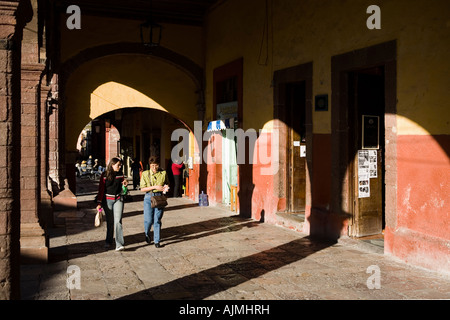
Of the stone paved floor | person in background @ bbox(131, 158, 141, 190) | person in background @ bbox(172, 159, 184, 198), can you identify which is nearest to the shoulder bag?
the stone paved floor

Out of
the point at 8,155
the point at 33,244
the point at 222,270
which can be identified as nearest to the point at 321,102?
the point at 222,270

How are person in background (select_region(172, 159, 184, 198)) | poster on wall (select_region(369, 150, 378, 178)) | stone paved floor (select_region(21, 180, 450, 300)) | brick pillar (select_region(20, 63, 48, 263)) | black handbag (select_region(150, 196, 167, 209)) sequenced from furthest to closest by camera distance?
person in background (select_region(172, 159, 184, 198)), poster on wall (select_region(369, 150, 378, 178)), black handbag (select_region(150, 196, 167, 209)), brick pillar (select_region(20, 63, 48, 263)), stone paved floor (select_region(21, 180, 450, 300))

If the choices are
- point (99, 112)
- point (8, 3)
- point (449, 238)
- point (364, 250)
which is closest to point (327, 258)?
point (364, 250)

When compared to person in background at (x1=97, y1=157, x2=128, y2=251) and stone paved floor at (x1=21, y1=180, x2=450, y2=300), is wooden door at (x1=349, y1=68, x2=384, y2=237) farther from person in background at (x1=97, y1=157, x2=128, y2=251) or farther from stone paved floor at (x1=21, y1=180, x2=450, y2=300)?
person in background at (x1=97, y1=157, x2=128, y2=251)

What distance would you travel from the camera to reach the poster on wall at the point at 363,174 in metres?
8.39

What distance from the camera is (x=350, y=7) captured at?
814 centimetres

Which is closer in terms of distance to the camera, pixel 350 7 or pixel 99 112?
pixel 350 7

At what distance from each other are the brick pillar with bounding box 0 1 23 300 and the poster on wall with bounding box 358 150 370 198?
607cm

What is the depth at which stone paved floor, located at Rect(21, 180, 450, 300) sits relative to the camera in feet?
17.9

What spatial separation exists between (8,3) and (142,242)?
17.8ft

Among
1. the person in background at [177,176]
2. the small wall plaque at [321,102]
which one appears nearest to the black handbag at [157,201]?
the small wall plaque at [321,102]

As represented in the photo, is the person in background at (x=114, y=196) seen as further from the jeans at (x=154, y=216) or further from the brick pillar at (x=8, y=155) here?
the brick pillar at (x=8, y=155)
